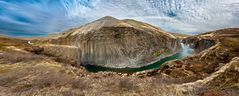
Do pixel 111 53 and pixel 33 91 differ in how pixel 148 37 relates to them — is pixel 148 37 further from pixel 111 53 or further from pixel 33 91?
pixel 33 91

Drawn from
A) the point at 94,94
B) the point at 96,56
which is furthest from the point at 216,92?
the point at 96,56

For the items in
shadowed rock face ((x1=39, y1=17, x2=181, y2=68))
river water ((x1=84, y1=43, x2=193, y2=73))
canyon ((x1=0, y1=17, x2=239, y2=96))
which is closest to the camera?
canyon ((x1=0, y1=17, x2=239, y2=96))

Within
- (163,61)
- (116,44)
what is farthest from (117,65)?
(163,61)

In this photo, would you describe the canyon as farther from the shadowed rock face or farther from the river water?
the river water

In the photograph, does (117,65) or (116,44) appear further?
(116,44)

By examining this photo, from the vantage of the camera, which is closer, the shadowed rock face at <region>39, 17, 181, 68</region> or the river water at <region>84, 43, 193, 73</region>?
the river water at <region>84, 43, 193, 73</region>

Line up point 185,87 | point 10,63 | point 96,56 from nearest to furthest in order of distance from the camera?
point 185,87, point 10,63, point 96,56

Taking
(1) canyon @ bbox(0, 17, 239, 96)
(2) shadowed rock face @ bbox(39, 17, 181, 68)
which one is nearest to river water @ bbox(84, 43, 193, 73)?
(1) canyon @ bbox(0, 17, 239, 96)

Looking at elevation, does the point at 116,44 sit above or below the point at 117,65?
above

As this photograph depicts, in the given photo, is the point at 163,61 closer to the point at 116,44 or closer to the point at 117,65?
the point at 117,65
